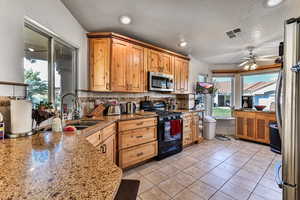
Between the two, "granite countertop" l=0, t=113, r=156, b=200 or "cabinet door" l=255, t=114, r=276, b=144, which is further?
"cabinet door" l=255, t=114, r=276, b=144

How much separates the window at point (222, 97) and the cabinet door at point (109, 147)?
396 centimetres

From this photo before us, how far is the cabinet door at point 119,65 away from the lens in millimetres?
2555

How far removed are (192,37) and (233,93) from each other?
2913 millimetres

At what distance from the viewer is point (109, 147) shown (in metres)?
2.04

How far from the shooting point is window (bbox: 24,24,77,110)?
1561 mm

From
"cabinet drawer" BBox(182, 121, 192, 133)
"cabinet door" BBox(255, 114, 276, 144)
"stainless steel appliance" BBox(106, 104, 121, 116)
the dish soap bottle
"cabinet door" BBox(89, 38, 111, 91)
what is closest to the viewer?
the dish soap bottle

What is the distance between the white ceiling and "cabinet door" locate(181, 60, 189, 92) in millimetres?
724

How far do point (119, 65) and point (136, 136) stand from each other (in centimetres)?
133

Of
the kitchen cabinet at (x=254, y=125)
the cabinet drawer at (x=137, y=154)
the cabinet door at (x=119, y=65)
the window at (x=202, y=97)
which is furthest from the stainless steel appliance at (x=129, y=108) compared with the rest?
the kitchen cabinet at (x=254, y=125)

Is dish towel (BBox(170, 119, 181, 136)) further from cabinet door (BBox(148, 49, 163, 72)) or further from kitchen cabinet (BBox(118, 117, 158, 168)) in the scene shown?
cabinet door (BBox(148, 49, 163, 72))

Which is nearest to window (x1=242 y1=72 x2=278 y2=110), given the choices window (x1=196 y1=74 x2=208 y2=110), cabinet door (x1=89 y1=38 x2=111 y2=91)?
window (x1=196 y1=74 x2=208 y2=110)

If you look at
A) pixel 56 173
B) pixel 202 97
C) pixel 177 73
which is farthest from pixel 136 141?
pixel 202 97

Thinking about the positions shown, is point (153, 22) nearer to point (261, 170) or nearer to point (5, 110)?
point (5, 110)

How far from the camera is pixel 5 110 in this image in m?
1.21
